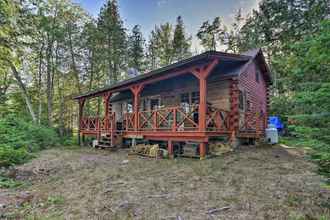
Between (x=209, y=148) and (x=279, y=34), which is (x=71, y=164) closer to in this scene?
(x=209, y=148)

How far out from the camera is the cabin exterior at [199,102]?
7.93m

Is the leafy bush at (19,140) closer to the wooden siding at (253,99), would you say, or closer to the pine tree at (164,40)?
the wooden siding at (253,99)

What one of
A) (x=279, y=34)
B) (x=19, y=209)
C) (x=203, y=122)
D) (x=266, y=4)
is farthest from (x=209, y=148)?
(x=266, y=4)

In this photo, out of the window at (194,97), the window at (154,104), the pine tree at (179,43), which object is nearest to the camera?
the window at (194,97)

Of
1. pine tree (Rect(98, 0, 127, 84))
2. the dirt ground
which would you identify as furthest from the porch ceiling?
pine tree (Rect(98, 0, 127, 84))

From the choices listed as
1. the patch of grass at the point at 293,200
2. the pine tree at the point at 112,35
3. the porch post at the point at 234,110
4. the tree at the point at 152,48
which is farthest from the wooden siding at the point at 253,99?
the tree at the point at 152,48

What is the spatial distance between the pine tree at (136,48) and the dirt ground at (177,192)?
787 inches

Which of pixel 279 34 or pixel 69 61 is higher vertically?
pixel 279 34

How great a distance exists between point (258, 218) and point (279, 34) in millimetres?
21666

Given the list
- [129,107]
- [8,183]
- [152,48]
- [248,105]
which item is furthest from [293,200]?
[152,48]

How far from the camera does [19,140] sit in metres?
11.2

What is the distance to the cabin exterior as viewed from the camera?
26.0 ft

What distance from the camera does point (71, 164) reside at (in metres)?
8.32

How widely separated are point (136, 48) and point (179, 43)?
18.5 ft
